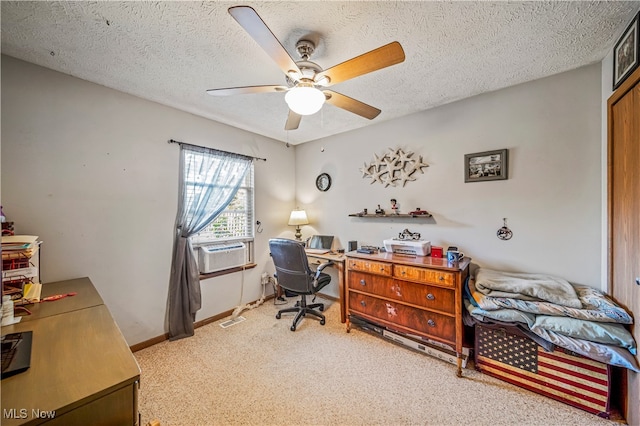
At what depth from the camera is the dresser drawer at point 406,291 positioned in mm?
2043

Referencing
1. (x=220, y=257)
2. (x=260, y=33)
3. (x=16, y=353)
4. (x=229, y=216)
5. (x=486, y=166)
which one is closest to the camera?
(x=16, y=353)

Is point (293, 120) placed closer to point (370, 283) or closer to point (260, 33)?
point (260, 33)

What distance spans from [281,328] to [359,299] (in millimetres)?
943

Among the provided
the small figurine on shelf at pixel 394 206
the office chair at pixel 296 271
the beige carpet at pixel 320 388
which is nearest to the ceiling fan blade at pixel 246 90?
the office chair at pixel 296 271

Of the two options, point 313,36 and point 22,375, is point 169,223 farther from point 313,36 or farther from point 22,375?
point 313,36

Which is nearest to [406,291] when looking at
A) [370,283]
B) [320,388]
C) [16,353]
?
[370,283]

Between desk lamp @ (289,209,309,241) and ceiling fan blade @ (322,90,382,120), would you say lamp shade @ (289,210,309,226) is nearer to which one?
desk lamp @ (289,209,309,241)

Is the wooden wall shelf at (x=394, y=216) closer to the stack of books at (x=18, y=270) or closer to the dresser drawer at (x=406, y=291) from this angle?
the dresser drawer at (x=406, y=291)

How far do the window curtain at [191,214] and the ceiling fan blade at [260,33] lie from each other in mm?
1802

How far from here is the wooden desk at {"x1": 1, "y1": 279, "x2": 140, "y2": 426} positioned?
735 millimetres

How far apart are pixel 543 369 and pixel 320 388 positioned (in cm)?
159

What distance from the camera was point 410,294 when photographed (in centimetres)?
223

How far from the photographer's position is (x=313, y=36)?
1.55m

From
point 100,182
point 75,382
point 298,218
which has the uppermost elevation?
point 100,182
